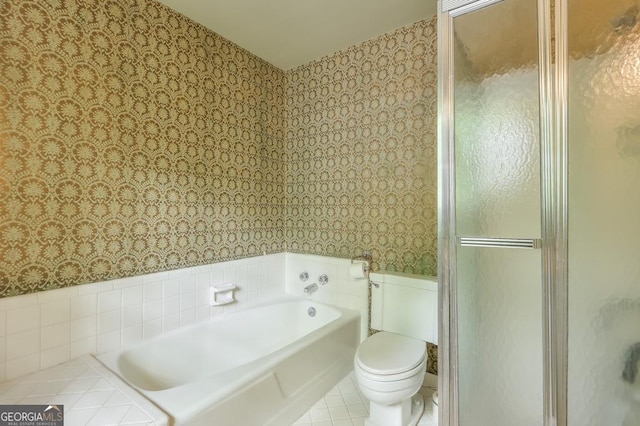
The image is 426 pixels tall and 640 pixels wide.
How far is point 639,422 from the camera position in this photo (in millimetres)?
979

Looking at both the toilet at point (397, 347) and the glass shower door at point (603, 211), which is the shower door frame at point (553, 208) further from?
the toilet at point (397, 347)

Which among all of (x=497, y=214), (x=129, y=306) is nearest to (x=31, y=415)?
(x=129, y=306)

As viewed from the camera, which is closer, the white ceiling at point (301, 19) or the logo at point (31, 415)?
the logo at point (31, 415)

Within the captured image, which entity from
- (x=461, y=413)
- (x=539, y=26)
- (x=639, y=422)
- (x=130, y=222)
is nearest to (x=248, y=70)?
(x=130, y=222)

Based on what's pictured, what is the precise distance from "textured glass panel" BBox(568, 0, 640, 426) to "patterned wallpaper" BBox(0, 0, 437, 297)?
924 mm

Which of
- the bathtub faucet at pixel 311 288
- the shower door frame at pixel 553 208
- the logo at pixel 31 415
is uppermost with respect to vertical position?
the shower door frame at pixel 553 208

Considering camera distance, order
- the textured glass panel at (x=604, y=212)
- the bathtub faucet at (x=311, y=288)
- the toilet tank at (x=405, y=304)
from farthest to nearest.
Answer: the bathtub faucet at (x=311, y=288) → the toilet tank at (x=405, y=304) → the textured glass panel at (x=604, y=212)

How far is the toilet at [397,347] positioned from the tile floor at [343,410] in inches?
2.7

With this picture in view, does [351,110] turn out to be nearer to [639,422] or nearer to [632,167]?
[632,167]

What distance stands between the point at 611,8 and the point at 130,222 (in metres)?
2.50

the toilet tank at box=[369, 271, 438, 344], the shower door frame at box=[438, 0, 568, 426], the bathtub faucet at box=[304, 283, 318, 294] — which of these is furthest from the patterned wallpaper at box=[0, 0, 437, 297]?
the shower door frame at box=[438, 0, 568, 426]

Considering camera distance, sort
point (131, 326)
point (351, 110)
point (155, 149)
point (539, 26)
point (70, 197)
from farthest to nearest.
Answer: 1. point (351, 110)
2. point (155, 149)
3. point (131, 326)
4. point (70, 197)
5. point (539, 26)

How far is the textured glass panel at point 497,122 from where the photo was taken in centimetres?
115

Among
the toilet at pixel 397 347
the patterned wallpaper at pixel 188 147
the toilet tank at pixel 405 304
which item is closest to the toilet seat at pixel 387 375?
the toilet at pixel 397 347
